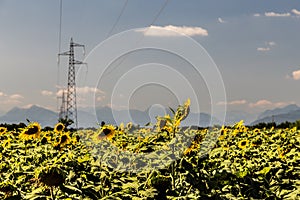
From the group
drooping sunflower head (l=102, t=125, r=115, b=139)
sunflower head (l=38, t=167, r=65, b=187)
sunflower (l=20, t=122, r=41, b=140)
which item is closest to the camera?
sunflower head (l=38, t=167, r=65, b=187)

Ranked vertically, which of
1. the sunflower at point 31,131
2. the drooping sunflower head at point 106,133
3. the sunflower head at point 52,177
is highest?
the sunflower at point 31,131

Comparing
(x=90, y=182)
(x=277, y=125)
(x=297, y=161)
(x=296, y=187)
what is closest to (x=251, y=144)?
(x=297, y=161)

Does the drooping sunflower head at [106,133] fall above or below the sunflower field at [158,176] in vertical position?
above

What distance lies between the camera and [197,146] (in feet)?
12.7

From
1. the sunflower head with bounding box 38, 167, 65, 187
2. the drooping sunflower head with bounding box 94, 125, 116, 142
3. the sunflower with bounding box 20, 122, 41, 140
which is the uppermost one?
the sunflower with bounding box 20, 122, 41, 140

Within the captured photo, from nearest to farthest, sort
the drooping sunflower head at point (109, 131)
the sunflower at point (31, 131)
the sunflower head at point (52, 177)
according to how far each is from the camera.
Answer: the sunflower head at point (52, 177) → the drooping sunflower head at point (109, 131) → the sunflower at point (31, 131)

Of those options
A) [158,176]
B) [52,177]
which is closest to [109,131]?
[158,176]

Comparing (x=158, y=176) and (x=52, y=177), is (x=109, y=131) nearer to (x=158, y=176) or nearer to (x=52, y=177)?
(x=158, y=176)

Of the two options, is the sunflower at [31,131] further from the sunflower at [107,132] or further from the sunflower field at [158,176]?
the sunflower field at [158,176]

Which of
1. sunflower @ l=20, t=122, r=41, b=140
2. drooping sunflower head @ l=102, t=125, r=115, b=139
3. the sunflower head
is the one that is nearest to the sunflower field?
the sunflower head

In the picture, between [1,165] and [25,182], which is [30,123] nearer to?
[1,165]

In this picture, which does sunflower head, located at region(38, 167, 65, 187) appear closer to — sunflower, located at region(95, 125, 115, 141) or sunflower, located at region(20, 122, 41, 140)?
sunflower, located at region(95, 125, 115, 141)

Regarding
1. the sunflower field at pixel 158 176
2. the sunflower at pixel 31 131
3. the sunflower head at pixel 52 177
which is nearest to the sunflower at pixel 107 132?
the sunflower field at pixel 158 176

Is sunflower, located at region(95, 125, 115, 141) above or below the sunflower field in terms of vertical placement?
above
